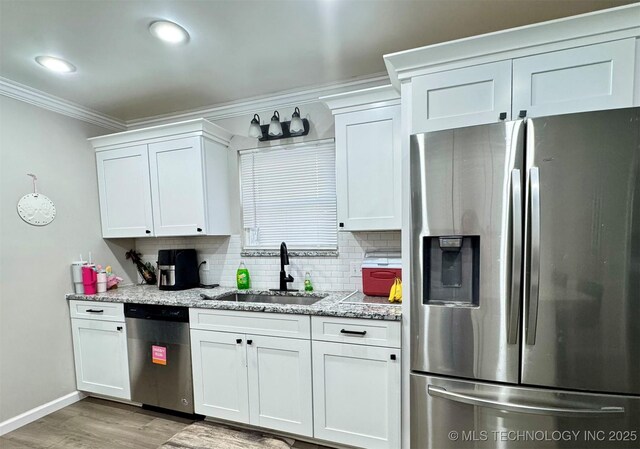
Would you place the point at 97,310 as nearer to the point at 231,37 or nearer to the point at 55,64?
the point at 55,64

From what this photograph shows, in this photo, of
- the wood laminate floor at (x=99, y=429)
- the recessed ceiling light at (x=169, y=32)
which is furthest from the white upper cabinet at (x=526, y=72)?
the wood laminate floor at (x=99, y=429)

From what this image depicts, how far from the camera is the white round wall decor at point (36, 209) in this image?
2.46 metres

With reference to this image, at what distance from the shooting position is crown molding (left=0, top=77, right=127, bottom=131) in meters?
2.37

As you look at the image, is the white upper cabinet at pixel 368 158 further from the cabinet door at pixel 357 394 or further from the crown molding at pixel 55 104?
the crown molding at pixel 55 104

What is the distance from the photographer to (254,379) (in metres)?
2.17

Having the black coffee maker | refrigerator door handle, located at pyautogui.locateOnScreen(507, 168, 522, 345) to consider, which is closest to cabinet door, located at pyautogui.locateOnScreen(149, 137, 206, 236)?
the black coffee maker

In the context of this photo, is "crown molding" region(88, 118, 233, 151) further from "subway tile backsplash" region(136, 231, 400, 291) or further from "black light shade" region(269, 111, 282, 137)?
"subway tile backsplash" region(136, 231, 400, 291)

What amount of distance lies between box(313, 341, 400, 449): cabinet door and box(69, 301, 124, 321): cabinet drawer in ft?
5.69

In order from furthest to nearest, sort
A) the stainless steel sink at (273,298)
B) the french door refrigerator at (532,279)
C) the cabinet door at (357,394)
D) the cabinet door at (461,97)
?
1. the stainless steel sink at (273,298)
2. the cabinet door at (357,394)
3. the cabinet door at (461,97)
4. the french door refrigerator at (532,279)

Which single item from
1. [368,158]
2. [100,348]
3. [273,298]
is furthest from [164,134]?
[100,348]

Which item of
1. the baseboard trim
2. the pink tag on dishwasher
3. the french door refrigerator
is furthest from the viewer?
the pink tag on dishwasher

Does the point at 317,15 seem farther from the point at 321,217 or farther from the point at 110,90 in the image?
the point at 110,90

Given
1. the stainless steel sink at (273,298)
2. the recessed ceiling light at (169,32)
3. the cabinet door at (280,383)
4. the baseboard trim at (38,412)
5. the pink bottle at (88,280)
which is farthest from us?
the pink bottle at (88,280)

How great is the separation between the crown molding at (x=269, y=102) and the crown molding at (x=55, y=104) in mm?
248
